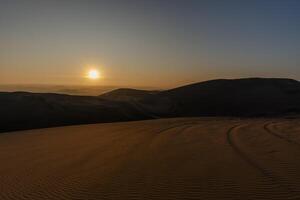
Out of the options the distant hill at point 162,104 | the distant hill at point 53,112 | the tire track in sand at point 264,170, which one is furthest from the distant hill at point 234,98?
the tire track in sand at point 264,170

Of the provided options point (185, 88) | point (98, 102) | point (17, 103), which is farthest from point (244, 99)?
point (17, 103)

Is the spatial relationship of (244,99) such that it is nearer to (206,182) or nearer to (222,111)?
(222,111)

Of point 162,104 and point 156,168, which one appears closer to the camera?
point 156,168

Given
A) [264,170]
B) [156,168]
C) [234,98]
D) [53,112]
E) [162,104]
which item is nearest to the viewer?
[264,170]

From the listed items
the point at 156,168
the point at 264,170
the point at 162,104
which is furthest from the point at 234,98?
the point at 264,170

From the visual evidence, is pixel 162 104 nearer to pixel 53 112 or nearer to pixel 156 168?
pixel 53 112

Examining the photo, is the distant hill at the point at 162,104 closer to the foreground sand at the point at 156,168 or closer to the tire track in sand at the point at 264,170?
the foreground sand at the point at 156,168
